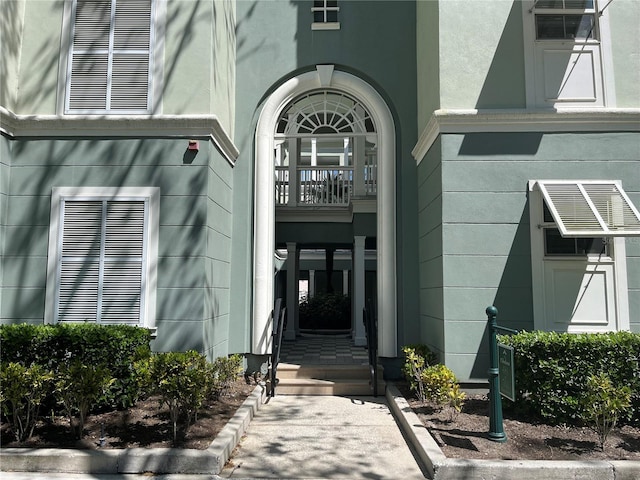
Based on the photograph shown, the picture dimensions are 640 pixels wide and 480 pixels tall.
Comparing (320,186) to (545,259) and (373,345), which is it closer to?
(373,345)

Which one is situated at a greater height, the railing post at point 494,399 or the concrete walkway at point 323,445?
the railing post at point 494,399

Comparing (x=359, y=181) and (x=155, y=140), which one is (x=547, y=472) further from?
(x=359, y=181)

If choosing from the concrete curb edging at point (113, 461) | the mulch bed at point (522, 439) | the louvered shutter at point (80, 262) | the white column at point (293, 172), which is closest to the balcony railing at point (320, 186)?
the white column at point (293, 172)

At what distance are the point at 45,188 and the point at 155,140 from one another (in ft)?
5.25

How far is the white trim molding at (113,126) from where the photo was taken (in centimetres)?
677

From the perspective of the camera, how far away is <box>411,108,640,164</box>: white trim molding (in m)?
6.69

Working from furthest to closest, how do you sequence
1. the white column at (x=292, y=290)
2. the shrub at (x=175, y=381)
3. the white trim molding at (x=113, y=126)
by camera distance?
the white column at (x=292, y=290) < the white trim molding at (x=113, y=126) < the shrub at (x=175, y=381)

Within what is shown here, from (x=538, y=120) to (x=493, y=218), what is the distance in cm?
145

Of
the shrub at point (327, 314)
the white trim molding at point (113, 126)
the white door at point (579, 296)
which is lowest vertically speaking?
the shrub at point (327, 314)

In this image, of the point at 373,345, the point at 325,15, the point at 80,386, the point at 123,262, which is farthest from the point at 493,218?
the point at 80,386

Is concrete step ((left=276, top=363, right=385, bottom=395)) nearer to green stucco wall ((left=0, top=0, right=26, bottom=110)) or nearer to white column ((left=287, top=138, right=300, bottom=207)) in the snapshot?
white column ((left=287, top=138, right=300, bottom=207))

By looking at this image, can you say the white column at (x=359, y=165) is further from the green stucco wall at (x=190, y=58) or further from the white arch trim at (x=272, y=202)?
the green stucco wall at (x=190, y=58)

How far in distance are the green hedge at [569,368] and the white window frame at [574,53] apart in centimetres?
320

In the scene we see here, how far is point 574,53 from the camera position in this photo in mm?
6902
